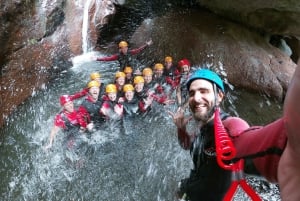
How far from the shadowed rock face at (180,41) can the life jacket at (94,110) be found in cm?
184

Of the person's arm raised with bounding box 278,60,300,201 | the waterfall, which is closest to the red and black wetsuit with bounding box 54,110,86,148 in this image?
the waterfall

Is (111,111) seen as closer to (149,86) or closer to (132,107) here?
(132,107)

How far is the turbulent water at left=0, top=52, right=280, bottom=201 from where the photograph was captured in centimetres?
511

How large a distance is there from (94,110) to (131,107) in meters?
0.79

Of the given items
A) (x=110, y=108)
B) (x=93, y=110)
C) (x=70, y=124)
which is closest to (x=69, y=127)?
(x=70, y=124)

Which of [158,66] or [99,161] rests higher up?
[158,66]

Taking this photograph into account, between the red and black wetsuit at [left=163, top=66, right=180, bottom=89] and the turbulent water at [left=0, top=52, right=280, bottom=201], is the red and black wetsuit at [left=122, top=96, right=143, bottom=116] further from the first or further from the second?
the red and black wetsuit at [left=163, top=66, right=180, bottom=89]

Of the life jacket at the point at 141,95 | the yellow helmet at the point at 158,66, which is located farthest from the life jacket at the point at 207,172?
the yellow helmet at the point at 158,66

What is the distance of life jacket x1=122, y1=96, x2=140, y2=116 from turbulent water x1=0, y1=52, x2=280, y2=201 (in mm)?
174

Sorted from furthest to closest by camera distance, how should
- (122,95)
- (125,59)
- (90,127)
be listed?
(125,59) < (122,95) < (90,127)

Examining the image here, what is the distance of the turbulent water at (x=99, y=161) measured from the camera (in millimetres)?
5105

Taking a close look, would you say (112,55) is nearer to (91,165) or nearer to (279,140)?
(91,165)

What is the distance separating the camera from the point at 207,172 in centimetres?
224

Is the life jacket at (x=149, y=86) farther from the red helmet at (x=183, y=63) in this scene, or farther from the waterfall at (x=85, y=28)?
the waterfall at (x=85, y=28)
